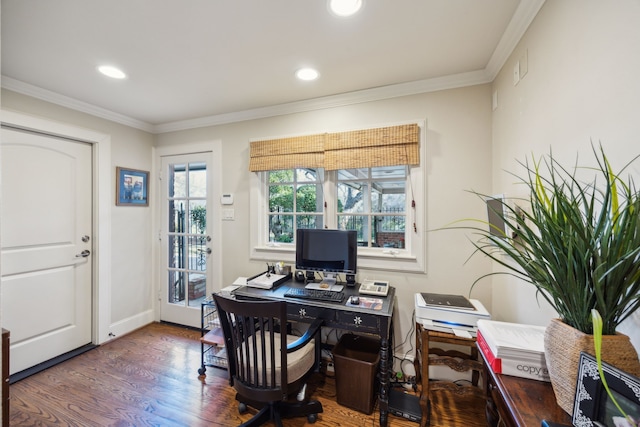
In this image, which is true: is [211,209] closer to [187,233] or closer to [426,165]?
[187,233]

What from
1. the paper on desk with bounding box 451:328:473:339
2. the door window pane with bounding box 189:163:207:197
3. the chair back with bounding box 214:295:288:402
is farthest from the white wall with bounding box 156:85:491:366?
the door window pane with bounding box 189:163:207:197

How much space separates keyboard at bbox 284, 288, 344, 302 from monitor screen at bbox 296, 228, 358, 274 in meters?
0.24

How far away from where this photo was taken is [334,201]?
2373 millimetres

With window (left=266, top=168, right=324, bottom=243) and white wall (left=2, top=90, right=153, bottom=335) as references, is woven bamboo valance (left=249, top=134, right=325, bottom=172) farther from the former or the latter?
white wall (left=2, top=90, right=153, bottom=335)

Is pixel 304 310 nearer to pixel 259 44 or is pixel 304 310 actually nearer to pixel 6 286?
pixel 259 44

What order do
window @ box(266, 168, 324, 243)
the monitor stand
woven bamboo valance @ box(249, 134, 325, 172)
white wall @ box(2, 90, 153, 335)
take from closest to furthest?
the monitor stand → woven bamboo valance @ box(249, 134, 325, 172) → window @ box(266, 168, 324, 243) → white wall @ box(2, 90, 153, 335)

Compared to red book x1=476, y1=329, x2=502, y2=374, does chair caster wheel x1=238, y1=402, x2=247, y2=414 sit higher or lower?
lower

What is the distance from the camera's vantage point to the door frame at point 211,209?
9.26 ft

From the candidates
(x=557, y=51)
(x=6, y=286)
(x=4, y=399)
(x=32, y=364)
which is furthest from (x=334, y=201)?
(x=32, y=364)

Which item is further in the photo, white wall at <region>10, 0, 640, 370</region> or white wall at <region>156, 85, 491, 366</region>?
white wall at <region>156, 85, 491, 366</region>

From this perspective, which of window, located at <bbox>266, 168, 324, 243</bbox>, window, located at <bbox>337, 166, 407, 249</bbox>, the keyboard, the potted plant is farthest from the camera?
window, located at <bbox>266, 168, 324, 243</bbox>

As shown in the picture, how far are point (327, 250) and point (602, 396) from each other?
Result: 1661 millimetres

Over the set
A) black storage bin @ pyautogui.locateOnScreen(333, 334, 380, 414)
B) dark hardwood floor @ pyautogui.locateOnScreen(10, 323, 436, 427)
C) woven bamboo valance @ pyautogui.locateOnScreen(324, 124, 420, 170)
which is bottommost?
dark hardwood floor @ pyautogui.locateOnScreen(10, 323, 436, 427)

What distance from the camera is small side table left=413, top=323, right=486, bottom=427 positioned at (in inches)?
61.5
